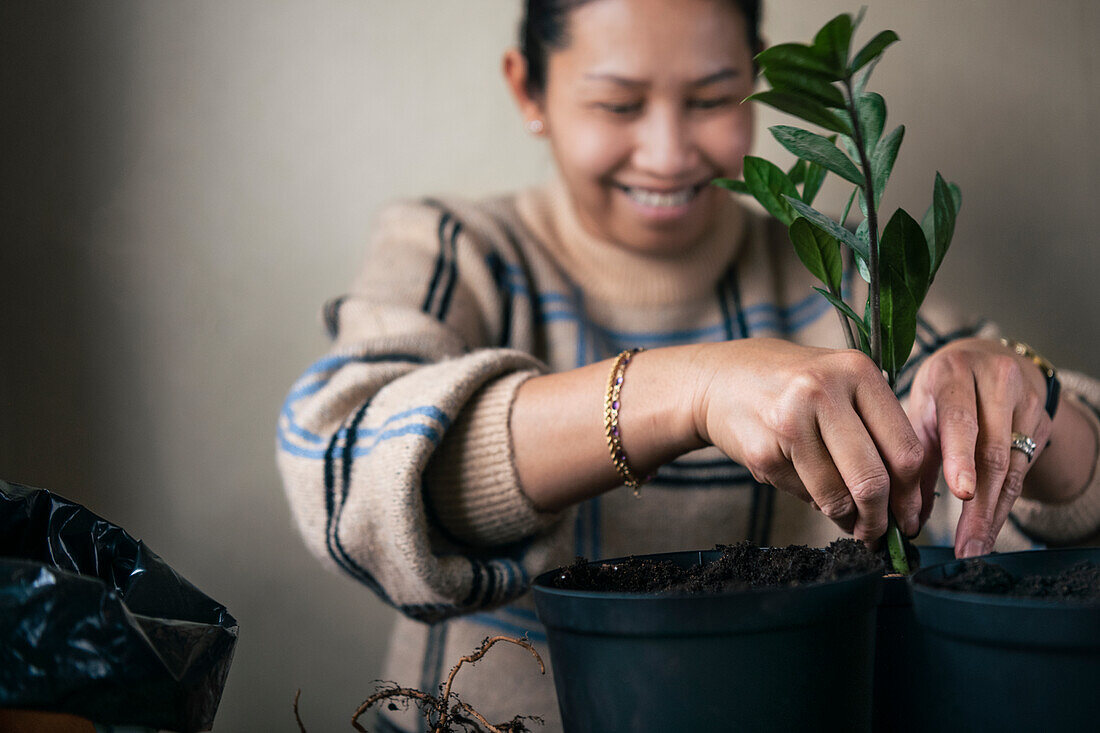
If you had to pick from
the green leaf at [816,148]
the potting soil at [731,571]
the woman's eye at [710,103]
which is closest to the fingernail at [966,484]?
the potting soil at [731,571]

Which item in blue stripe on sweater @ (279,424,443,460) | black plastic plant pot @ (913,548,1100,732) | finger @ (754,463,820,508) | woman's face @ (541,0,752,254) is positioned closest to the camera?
black plastic plant pot @ (913,548,1100,732)

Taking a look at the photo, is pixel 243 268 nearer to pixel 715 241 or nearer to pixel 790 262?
pixel 715 241

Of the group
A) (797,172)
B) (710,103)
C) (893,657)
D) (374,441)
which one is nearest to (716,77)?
(710,103)

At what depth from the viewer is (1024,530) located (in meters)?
0.91

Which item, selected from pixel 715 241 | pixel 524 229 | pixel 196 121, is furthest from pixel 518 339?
pixel 196 121

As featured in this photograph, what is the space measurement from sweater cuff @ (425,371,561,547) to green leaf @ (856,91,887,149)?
0.35 metres

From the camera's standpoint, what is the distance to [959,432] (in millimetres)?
598

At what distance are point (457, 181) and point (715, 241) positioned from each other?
402mm

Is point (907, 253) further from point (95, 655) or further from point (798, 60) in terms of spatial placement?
point (95, 655)

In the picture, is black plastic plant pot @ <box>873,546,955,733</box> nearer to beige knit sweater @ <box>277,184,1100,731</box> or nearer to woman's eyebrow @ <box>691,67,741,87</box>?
beige knit sweater @ <box>277,184,1100,731</box>

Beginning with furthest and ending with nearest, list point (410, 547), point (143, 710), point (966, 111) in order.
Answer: point (966, 111) < point (410, 547) < point (143, 710)

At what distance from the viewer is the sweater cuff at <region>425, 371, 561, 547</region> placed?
727 mm

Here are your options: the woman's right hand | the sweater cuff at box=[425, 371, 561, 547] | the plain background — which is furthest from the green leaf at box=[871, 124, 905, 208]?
the plain background

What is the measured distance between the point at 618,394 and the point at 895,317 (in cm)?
21
